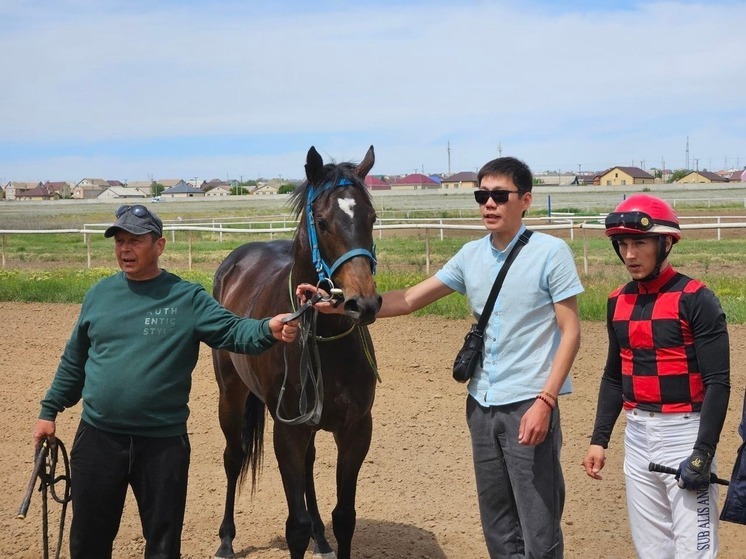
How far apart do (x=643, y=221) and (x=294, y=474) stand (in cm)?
217

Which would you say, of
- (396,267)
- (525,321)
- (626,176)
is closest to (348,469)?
(525,321)

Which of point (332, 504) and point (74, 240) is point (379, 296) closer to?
point (332, 504)

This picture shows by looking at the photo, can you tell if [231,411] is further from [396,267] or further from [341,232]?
[396,267]

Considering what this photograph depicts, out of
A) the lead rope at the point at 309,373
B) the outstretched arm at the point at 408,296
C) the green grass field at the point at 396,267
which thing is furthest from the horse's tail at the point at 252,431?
the green grass field at the point at 396,267

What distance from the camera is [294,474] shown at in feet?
14.2

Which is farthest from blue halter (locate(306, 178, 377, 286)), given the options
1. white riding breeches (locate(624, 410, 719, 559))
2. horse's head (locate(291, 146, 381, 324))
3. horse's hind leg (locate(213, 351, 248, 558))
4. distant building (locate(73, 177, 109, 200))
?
distant building (locate(73, 177, 109, 200))

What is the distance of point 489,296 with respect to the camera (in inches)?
133

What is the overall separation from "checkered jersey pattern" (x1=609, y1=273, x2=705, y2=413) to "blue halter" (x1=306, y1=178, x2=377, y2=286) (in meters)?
1.09

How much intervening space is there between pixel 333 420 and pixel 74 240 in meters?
28.7

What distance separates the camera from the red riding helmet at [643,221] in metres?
3.14

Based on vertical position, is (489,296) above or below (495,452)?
above

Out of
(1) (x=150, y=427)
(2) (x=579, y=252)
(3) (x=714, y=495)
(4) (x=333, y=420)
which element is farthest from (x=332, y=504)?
(2) (x=579, y=252)

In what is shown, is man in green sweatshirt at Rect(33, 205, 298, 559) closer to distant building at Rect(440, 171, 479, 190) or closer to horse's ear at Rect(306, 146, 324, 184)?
horse's ear at Rect(306, 146, 324, 184)

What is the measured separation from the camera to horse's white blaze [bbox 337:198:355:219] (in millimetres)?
3754
